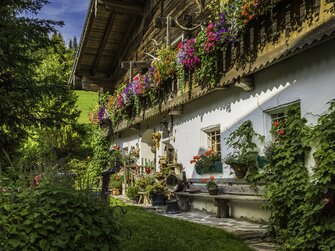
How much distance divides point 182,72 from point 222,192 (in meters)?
2.87

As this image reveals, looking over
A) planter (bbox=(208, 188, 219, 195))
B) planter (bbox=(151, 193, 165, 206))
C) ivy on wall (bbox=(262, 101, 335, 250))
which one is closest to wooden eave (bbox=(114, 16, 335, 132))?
ivy on wall (bbox=(262, 101, 335, 250))

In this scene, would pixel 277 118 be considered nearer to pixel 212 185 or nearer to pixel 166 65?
pixel 212 185

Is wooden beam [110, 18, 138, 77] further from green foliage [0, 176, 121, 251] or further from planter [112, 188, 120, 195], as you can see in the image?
green foliage [0, 176, 121, 251]

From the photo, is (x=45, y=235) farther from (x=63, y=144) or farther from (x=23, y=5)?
(x=63, y=144)

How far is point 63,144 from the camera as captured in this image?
19812 mm

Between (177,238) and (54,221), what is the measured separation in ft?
9.47

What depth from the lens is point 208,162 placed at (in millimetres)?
8562

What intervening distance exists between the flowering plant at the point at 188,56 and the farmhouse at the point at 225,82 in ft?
0.07

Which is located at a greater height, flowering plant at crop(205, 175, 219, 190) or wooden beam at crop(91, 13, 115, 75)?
wooden beam at crop(91, 13, 115, 75)

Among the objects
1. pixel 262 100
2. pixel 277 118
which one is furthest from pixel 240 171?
pixel 262 100

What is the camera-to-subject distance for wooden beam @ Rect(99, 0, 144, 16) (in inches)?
537

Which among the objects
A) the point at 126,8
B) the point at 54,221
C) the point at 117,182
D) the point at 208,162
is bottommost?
the point at 54,221

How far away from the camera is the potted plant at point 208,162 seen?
8312mm

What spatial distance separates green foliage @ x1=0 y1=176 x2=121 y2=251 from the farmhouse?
11.1ft
